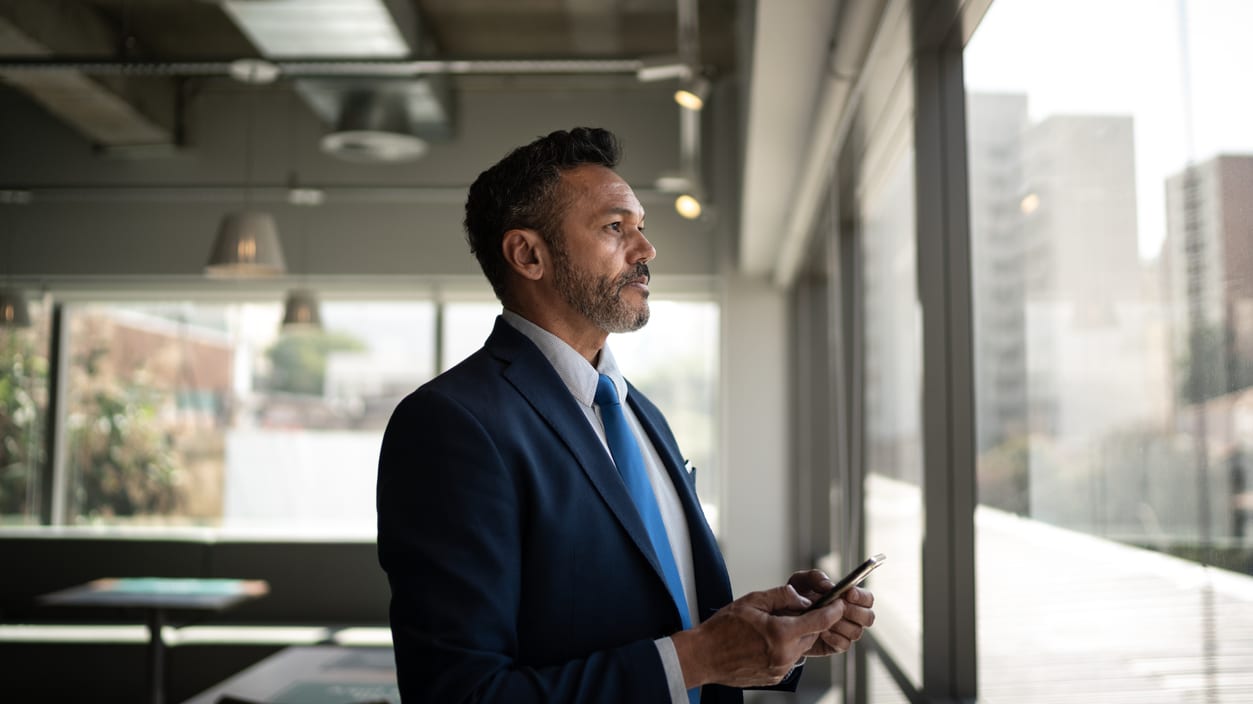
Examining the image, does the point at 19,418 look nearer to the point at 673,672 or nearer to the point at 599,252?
the point at 599,252

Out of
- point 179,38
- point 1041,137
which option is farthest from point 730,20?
point 1041,137

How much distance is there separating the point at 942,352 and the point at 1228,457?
1167mm

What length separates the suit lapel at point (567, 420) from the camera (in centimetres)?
135

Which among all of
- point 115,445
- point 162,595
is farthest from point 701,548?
point 115,445

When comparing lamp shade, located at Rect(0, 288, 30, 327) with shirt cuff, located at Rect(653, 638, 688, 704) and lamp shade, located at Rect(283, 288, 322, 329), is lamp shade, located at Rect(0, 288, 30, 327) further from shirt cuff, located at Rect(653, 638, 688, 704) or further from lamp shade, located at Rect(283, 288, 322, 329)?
shirt cuff, located at Rect(653, 638, 688, 704)

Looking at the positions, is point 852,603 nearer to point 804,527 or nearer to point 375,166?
point 804,527

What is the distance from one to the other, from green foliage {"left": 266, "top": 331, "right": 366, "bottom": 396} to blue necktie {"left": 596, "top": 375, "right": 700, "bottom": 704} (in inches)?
287

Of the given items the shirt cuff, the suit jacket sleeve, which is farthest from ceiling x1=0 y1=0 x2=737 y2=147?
the shirt cuff

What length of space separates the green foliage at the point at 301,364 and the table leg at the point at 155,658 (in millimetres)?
3348

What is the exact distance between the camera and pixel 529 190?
1548 mm

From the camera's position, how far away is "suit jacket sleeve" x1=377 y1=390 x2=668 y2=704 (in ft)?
3.93

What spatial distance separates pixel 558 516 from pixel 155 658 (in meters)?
4.70

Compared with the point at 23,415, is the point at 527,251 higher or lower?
higher

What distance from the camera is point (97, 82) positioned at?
20.4 feet
